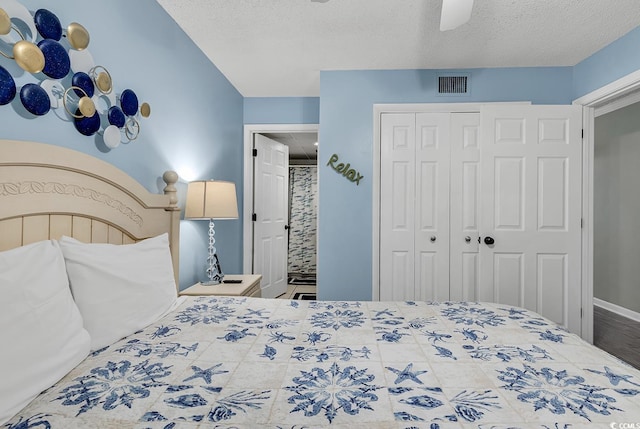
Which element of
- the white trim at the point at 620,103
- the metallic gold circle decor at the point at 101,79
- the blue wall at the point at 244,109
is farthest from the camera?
the white trim at the point at 620,103

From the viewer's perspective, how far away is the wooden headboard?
46.1 inches

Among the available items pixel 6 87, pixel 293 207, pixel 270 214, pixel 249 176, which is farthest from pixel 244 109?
pixel 6 87

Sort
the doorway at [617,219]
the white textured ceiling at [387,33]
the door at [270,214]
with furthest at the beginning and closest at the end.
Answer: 1. the door at [270,214]
2. the doorway at [617,219]
3. the white textured ceiling at [387,33]

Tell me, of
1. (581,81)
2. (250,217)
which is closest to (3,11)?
(250,217)

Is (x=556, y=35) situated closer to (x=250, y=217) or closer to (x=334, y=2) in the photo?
(x=334, y=2)

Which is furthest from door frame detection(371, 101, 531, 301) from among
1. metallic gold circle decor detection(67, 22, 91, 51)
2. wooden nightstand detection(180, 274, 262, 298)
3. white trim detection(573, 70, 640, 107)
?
metallic gold circle decor detection(67, 22, 91, 51)

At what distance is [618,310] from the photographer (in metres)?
3.96

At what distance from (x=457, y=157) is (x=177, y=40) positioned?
249 cm

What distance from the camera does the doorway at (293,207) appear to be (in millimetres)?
4004

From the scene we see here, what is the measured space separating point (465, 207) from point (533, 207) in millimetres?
553

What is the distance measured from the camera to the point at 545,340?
4.39 feet

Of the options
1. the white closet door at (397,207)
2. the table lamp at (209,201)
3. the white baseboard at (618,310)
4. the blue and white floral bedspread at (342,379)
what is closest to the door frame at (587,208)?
the white baseboard at (618,310)

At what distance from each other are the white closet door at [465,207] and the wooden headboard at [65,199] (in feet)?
8.20

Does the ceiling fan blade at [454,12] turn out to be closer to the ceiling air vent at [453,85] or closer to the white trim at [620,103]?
the ceiling air vent at [453,85]
